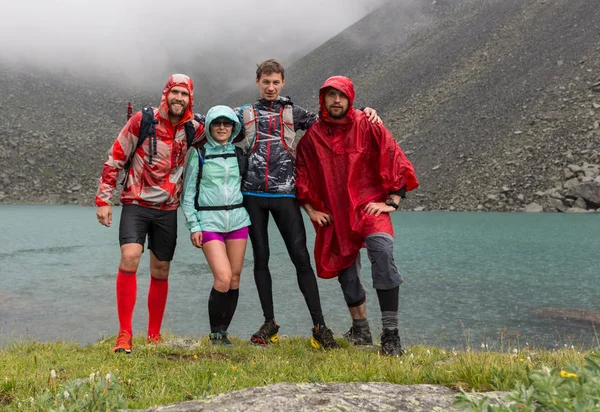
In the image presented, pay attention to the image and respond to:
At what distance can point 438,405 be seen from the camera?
303 cm

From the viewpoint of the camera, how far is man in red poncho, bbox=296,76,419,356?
6.11m

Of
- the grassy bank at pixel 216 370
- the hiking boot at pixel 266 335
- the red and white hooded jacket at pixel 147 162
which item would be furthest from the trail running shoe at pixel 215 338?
the red and white hooded jacket at pixel 147 162

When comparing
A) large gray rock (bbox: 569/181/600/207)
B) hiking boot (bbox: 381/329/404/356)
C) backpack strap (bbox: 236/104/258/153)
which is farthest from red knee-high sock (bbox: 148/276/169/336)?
large gray rock (bbox: 569/181/600/207)

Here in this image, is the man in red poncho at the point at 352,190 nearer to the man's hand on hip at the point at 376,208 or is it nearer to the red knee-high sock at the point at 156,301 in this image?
the man's hand on hip at the point at 376,208

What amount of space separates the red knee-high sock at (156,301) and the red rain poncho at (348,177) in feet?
7.37

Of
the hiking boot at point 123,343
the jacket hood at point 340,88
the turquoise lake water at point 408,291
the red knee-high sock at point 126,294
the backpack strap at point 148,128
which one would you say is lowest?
the turquoise lake water at point 408,291

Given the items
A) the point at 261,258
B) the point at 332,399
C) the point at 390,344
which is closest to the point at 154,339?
the point at 261,258

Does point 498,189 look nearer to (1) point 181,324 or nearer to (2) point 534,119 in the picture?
(2) point 534,119

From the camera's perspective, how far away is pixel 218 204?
21.3 feet

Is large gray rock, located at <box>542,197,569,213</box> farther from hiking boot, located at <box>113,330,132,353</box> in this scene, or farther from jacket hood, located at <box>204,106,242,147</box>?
hiking boot, located at <box>113,330,132,353</box>

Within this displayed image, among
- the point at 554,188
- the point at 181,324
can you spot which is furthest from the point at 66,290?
the point at 554,188

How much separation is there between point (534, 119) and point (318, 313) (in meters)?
77.7

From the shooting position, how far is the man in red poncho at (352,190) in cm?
611

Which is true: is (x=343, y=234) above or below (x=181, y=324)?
above
